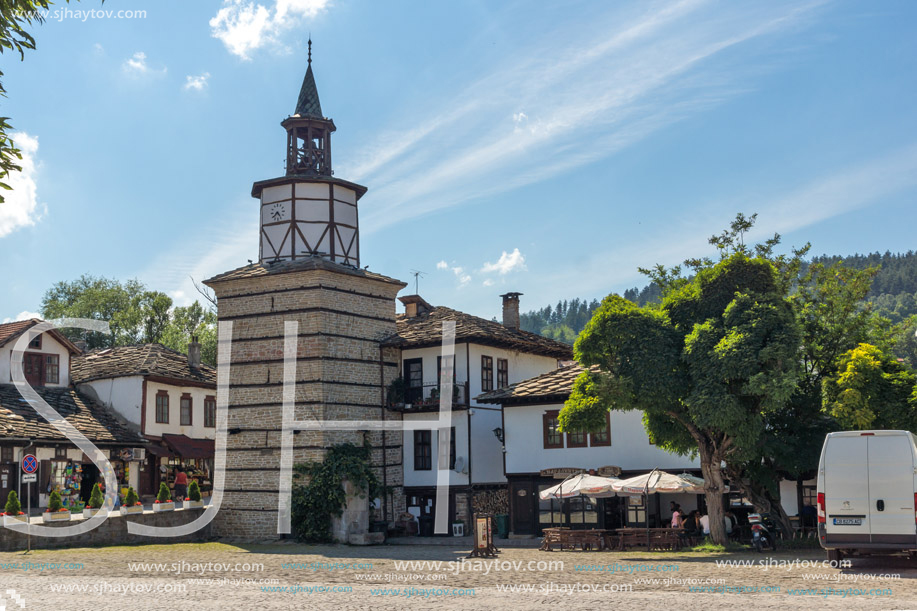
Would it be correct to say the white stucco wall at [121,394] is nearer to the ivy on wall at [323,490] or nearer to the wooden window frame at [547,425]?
the ivy on wall at [323,490]

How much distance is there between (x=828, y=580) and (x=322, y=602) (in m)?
8.24

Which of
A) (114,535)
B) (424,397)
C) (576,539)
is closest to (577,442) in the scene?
(576,539)

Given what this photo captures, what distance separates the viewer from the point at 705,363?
2211 centimetres

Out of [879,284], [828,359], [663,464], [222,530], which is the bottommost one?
[222,530]

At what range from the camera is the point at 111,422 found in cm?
3947

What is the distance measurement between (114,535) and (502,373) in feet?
48.6

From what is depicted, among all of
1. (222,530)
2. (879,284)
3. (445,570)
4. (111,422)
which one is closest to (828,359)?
(445,570)

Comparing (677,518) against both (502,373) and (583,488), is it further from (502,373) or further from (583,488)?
(502,373)

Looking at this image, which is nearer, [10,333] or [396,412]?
[396,412]

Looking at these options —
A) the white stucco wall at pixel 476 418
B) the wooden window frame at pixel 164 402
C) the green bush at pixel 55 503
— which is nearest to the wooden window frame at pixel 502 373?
the white stucco wall at pixel 476 418

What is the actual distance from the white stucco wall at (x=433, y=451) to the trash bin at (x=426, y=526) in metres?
1.20

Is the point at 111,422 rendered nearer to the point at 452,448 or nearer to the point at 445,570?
the point at 452,448

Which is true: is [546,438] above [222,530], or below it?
above

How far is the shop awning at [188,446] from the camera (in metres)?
41.2
